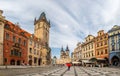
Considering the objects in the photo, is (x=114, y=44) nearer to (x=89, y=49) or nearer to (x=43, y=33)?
(x=89, y=49)

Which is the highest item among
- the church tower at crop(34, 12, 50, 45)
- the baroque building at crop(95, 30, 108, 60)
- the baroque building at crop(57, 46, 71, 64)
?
the church tower at crop(34, 12, 50, 45)

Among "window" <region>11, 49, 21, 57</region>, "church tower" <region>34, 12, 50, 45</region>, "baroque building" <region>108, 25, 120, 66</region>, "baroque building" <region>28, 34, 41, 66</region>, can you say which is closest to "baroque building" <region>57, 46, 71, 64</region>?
"church tower" <region>34, 12, 50, 45</region>

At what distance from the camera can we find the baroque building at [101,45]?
6662cm

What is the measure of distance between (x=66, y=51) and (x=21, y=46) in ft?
446

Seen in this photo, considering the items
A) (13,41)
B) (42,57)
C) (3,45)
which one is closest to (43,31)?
(42,57)

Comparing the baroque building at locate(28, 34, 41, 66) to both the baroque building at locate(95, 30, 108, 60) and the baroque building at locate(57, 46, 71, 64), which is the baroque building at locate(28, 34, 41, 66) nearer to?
the baroque building at locate(95, 30, 108, 60)

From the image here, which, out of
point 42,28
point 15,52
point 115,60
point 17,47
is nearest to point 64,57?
point 42,28

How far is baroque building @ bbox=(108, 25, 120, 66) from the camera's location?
2334 inches

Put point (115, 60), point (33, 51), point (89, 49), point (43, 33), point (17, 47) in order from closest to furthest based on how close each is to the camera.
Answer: point (17, 47) → point (115, 60) → point (33, 51) → point (89, 49) → point (43, 33)

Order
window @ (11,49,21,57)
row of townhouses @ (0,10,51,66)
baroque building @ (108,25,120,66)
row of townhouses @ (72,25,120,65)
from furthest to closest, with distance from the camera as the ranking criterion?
1. row of townhouses @ (72,25,120,65)
2. baroque building @ (108,25,120,66)
3. window @ (11,49,21,57)
4. row of townhouses @ (0,10,51,66)

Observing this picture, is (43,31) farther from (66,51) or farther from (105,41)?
(66,51)

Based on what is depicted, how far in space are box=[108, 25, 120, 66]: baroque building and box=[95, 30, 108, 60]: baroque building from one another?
10.4 feet

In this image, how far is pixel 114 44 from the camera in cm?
6109

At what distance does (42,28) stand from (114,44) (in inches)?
1672
